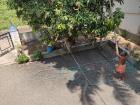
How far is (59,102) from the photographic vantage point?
7531 mm

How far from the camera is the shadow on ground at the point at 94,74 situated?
7798 millimetres

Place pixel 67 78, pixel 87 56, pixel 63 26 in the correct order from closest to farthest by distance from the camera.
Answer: pixel 63 26
pixel 67 78
pixel 87 56

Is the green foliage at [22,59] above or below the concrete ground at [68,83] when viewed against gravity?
above

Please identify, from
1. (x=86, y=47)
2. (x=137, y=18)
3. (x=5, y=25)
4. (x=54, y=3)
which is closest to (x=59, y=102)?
(x=54, y=3)

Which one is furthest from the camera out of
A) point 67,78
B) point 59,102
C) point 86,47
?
point 86,47

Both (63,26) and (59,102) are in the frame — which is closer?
(63,26)

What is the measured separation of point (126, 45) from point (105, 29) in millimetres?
4267

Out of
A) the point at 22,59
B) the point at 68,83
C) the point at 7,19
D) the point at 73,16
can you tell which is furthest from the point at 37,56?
the point at 7,19

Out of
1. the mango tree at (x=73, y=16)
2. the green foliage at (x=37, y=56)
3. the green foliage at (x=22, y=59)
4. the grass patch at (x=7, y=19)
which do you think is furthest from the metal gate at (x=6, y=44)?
the mango tree at (x=73, y=16)

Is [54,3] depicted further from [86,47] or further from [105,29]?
[86,47]

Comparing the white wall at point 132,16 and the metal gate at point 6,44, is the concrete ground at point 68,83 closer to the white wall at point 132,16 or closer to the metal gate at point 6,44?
the metal gate at point 6,44

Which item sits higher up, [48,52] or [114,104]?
[48,52]

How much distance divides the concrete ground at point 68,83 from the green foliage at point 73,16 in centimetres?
195

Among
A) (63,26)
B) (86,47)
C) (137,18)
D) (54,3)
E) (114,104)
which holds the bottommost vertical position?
(114,104)
